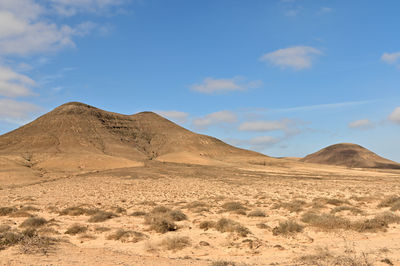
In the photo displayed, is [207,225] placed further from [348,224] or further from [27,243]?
[27,243]

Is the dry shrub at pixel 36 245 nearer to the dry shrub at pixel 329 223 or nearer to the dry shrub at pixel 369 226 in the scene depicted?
the dry shrub at pixel 329 223

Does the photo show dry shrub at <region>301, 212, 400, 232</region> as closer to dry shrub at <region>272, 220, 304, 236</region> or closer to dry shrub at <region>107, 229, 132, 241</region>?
dry shrub at <region>272, 220, 304, 236</region>

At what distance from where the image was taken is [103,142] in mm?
104375

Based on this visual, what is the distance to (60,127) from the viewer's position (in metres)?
107

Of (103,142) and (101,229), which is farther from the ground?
(103,142)

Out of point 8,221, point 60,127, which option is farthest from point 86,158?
point 8,221

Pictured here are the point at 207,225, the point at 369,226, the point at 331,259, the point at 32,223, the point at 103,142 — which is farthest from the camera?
the point at 103,142

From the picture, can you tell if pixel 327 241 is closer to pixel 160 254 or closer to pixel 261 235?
pixel 261 235

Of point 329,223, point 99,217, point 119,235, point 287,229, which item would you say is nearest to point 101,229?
point 119,235

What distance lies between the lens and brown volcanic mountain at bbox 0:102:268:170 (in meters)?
74.2

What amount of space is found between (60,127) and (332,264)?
110 metres

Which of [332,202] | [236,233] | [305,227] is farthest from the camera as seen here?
[332,202]

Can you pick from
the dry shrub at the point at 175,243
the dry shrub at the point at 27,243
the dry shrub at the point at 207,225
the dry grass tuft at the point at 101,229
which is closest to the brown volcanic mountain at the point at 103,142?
the dry grass tuft at the point at 101,229

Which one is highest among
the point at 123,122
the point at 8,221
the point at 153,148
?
the point at 123,122
